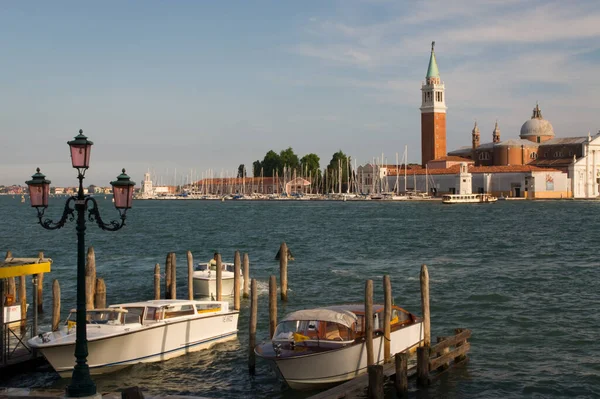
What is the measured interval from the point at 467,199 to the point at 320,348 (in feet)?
328

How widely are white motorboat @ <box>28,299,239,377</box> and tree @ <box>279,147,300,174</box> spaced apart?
138 metres

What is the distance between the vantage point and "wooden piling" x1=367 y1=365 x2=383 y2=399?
1118 cm

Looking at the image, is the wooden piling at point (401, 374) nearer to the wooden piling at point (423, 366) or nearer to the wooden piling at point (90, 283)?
the wooden piling at point (423, 366)

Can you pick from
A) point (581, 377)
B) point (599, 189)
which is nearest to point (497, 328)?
point (581, 377)

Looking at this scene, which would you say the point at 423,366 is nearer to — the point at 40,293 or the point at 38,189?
the point at 38,189

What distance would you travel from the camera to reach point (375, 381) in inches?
442

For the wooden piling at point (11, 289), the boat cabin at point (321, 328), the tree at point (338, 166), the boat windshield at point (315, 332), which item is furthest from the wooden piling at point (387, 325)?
the tree at point (338, 166)

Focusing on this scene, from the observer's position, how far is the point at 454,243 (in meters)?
41.4

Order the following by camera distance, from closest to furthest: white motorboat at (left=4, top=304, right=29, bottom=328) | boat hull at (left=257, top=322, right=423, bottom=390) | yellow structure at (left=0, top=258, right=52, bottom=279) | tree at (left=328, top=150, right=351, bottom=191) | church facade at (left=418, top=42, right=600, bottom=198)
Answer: boat hull at (left=257, top=322, right=423, bottom=390)
yellow structure at (left=0, top=258, right=52, bottom=279)
white motorboat at (left=4, top=304, right=29, bottom=328)
church facade at (left=418, top=42, right=600, bottom=198)
tree at (left=328, top=150, right=351, bottom=191)

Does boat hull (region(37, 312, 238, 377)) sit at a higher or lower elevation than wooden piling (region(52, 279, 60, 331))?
lower

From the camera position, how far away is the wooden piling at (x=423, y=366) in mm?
12797

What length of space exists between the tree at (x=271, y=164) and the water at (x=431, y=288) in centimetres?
10250

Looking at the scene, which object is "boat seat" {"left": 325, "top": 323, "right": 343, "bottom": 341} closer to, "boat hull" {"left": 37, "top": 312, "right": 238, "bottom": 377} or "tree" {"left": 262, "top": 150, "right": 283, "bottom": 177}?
"boat hull" {"left": 37, "top": 312, "right": 238, "bottom": 377}

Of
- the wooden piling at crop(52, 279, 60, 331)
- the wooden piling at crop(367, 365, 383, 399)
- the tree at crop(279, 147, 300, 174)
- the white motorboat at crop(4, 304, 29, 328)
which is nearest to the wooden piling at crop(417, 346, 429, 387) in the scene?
the wooden piling at crop(367, 365, 383, 399)
